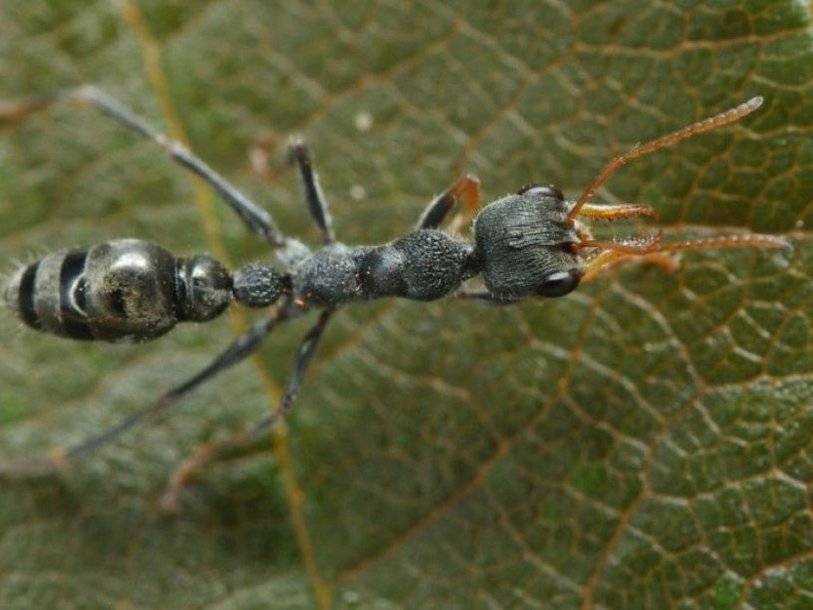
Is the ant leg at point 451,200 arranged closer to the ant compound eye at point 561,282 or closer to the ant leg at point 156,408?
the ant compound eye at point 561,282

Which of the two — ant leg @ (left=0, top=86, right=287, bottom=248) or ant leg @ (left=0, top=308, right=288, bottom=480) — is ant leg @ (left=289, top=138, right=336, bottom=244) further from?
ant leg @ (left=0, top=308, right=288, bottom=480)

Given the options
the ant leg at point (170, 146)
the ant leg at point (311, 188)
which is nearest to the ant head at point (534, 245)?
the ant leg at point (311, 188)

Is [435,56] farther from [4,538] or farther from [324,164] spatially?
[4,538]

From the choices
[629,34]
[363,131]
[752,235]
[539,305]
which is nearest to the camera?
[752,235]

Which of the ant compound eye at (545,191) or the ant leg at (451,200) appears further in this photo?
the ant leg at (451,200)

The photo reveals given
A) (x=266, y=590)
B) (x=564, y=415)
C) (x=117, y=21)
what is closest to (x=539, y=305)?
(x=564, y=415)

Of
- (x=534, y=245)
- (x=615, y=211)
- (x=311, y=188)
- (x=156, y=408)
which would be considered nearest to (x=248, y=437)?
(x=156, y=408)
